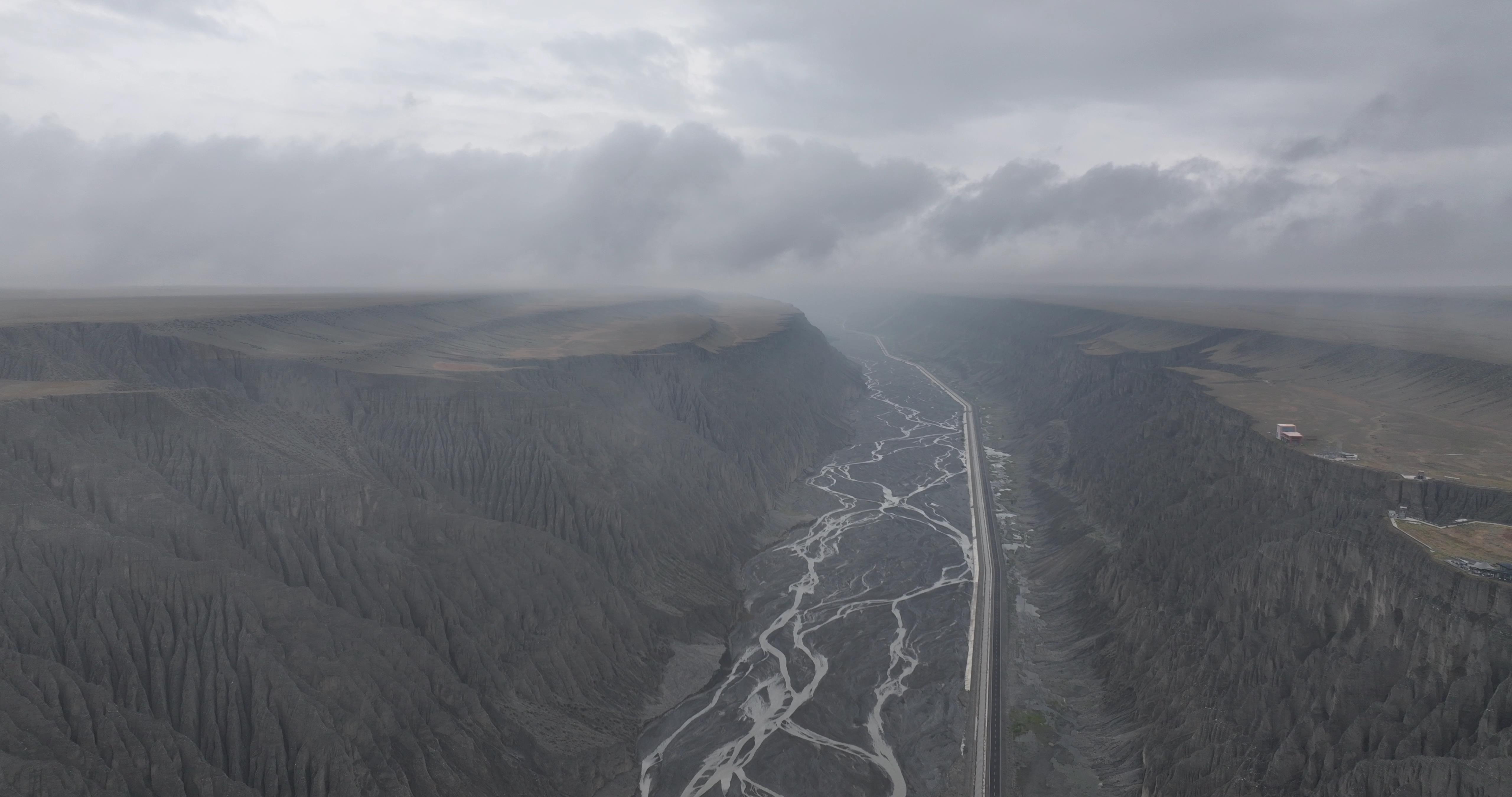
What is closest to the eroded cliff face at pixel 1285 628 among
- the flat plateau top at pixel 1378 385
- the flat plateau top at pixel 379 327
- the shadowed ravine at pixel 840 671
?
the flat plateau top at pixel 1378 385

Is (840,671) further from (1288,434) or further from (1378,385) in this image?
(1378,385)

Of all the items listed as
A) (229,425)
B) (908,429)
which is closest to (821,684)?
(229,425)

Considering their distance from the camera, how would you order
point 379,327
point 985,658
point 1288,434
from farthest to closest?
point 379,327, point 1288,434, point 985,658

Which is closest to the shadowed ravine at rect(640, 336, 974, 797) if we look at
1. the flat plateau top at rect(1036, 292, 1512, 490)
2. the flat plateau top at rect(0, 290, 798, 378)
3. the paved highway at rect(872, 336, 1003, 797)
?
the paved highway at rect(872, 336, 1003, 797)

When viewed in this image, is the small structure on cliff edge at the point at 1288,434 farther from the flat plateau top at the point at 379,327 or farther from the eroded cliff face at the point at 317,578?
the flat plateau top at the point at 379,327

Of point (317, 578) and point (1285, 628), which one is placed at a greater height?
point (317, 578)

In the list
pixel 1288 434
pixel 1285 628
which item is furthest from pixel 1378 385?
pixel 1285 628
